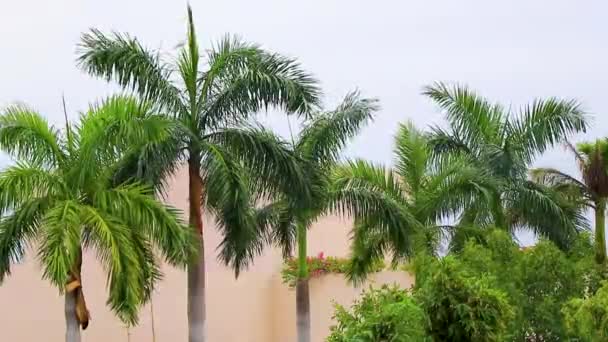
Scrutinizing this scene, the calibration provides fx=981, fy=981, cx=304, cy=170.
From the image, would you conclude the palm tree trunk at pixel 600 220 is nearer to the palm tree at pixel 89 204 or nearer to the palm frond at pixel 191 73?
the palm frond at pixel 191 73

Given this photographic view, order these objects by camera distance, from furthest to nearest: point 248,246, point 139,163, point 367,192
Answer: point 367,192
point 248,246
point 139,163

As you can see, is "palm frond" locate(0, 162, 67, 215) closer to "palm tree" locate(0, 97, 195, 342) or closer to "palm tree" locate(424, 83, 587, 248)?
"palm tree" locate(0, 97, 195, 342)

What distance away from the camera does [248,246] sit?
12.9 metres

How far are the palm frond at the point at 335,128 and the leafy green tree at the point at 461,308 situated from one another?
4858 millimetres

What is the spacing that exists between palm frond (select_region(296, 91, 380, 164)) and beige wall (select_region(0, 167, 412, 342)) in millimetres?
3908

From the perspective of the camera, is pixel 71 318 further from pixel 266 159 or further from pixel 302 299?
pixel 302 299

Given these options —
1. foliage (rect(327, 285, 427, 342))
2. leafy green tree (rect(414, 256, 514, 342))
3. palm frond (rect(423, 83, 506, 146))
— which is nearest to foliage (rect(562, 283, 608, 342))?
leafy green tree (rect(414, 256, 514, 342))

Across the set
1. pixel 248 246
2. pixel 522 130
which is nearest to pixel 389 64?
pixel 522 130

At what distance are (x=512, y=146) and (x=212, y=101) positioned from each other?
5.21m

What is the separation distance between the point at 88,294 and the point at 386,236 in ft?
17.3

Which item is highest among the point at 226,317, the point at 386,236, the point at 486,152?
the point at 486,152

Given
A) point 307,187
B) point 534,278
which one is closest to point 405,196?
point 307,187

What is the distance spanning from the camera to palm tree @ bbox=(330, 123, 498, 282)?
46.7ft

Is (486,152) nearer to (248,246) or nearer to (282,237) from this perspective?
(282,237)
